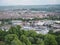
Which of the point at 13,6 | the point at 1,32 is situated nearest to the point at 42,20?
the point at 13,6

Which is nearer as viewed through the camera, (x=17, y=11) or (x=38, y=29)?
(x=38, y=29)

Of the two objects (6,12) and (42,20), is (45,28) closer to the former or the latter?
(42,20)

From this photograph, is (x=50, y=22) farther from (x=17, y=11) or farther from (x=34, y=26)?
(x=17, y=11)

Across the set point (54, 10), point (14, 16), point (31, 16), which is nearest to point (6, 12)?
point (14, 16)

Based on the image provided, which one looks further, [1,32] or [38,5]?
[38,5]

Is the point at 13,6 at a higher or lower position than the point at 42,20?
higher

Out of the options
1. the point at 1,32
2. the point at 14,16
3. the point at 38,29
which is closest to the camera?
the point at 1,32

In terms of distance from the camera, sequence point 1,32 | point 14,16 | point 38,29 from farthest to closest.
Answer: point 14,16 < point 38,29 < point 1,32

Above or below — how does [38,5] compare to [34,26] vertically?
above

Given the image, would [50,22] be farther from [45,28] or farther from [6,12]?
[6,12]
